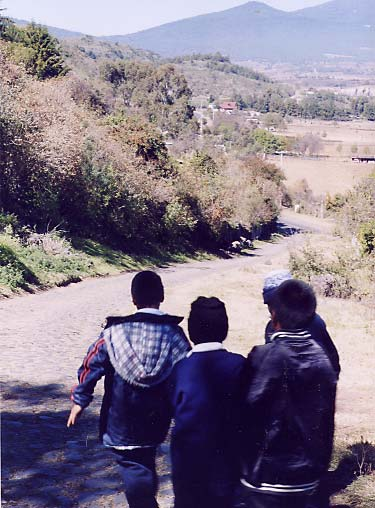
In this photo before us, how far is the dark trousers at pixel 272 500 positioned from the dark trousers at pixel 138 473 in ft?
1.67

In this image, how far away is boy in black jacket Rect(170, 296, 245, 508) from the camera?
9.11 feet

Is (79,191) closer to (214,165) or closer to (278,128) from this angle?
(214,165)

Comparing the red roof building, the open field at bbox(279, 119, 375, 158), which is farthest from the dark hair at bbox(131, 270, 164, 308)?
the red roof building

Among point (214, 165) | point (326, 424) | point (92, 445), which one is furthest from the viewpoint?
point (214, 165)

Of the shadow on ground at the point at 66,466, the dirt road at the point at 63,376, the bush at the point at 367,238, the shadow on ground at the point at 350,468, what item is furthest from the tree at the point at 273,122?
the shadow on ground at the point at 350,468

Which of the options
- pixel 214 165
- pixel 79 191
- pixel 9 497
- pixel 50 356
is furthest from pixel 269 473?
pixel 214 165

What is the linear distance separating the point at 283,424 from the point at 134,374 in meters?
0.70

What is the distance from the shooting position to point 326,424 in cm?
307

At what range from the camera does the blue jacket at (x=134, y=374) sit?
10.1ft

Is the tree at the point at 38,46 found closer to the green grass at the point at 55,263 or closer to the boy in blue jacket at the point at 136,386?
the green grass at the point at 55,263

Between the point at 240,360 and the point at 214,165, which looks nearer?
the point at 240,360

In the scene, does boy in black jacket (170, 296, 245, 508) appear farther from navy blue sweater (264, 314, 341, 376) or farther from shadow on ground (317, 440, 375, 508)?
shadow on ground (317, 440, 375, 508)

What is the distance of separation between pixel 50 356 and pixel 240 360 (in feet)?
26.5

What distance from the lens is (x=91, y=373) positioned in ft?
10.4
